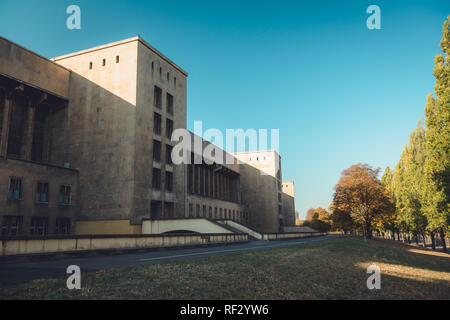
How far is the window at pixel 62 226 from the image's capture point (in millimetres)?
33094

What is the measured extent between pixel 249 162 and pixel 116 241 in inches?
2785

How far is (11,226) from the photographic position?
28.5m

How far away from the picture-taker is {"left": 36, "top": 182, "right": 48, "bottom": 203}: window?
103 feet

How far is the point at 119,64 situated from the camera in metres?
38.3

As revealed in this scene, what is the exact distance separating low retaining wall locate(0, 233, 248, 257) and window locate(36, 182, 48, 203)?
17.0 metres

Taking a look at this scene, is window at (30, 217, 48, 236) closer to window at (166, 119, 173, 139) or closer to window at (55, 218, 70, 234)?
window at (55, 218, 70, 234)

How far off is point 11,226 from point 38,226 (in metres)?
2.67

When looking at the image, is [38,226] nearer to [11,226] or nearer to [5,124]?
[11,226]

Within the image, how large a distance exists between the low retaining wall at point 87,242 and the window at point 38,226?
16.5 meters

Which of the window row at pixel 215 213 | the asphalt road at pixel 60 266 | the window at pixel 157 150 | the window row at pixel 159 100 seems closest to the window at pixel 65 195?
the window at pixel 157 150

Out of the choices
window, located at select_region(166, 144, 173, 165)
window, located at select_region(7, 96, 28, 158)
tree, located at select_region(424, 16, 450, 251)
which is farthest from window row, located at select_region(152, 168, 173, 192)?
tree, located at select_region(424, 16, 450, 251)

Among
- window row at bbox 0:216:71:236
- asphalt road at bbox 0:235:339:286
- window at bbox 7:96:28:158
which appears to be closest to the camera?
asphalt road at bbox 0:235:339:286

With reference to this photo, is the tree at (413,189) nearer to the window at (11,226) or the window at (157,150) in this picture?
the window at (157,150)
